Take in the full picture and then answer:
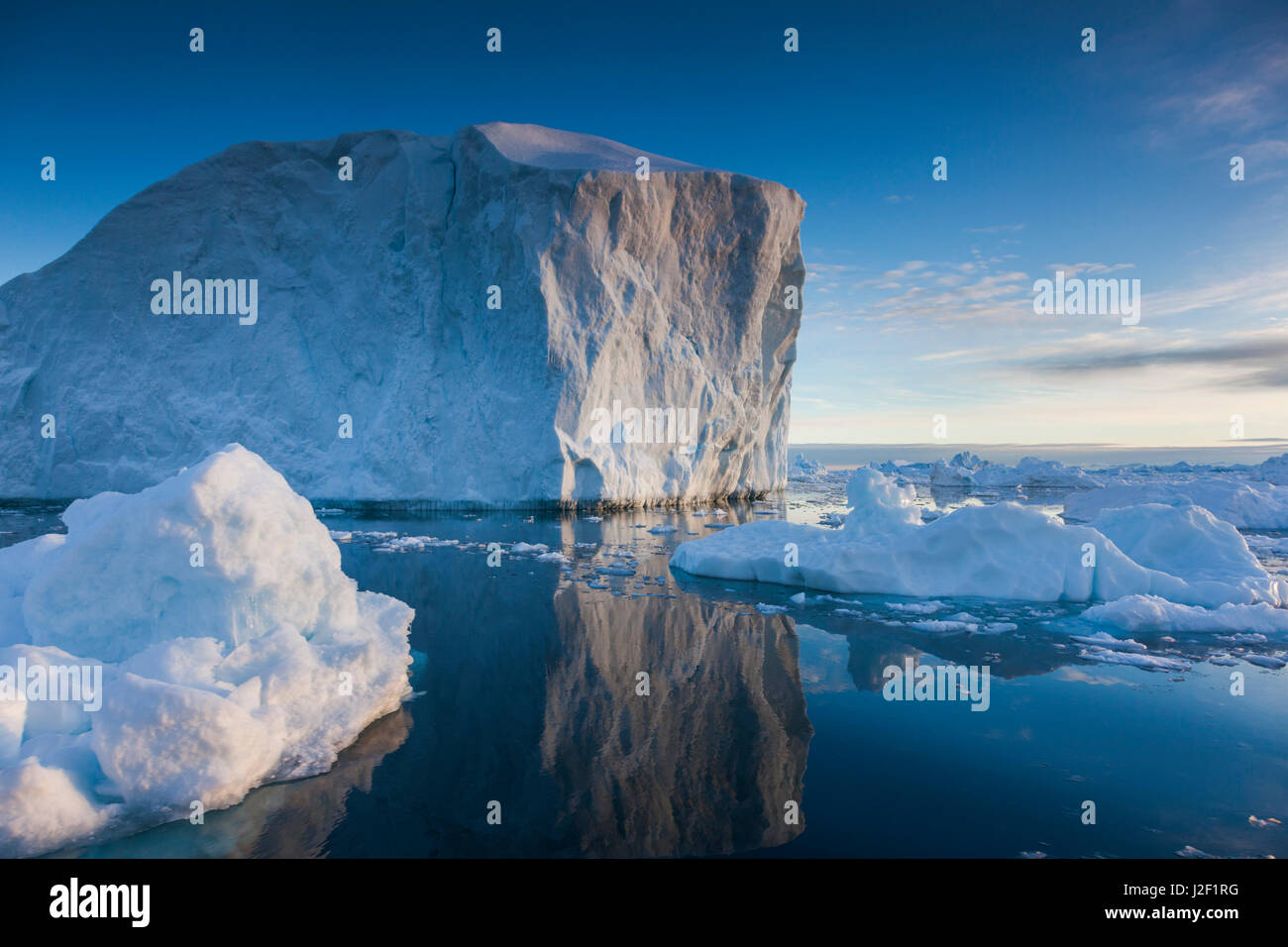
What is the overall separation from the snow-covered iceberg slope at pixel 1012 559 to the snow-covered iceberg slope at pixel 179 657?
5716 millimetres

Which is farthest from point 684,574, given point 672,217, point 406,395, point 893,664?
point 672,217

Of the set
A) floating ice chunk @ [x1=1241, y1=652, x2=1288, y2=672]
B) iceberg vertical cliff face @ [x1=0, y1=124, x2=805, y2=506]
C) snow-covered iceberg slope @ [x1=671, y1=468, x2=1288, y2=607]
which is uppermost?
iceberg vertical cliff face @ [x1=0, y1=124, x2=805, y2=506]

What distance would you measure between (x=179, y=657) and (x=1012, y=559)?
349 inches

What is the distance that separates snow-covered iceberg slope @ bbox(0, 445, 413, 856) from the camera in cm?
322

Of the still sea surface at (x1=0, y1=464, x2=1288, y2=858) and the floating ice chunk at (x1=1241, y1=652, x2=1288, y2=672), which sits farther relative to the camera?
the floating ice chunk at (x1=1241, y1=652, x2=1288, y2=672)

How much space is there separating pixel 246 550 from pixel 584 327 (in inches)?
624

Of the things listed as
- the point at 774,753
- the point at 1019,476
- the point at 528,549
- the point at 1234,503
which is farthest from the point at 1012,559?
the point at 1019,476

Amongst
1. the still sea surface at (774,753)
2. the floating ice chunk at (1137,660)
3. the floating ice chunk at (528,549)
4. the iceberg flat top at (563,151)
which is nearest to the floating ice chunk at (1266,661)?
the still sea surface at (774,753)

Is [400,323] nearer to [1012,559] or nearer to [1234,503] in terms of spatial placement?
[1012,559]

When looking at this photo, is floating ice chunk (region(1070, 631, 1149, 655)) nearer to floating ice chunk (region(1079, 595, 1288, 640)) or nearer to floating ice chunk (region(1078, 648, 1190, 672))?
floating ice chunk (region(1078, 648, 1190, 672))

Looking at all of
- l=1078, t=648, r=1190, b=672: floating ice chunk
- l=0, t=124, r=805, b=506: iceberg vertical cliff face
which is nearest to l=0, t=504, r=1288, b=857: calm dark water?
l=1078, t=648, r=1190, b=672: floating ice chunk

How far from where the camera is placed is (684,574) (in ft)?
33.6

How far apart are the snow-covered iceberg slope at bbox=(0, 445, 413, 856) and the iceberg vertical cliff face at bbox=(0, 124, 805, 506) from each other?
14.1 meters

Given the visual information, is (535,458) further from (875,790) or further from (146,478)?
(875,790)
